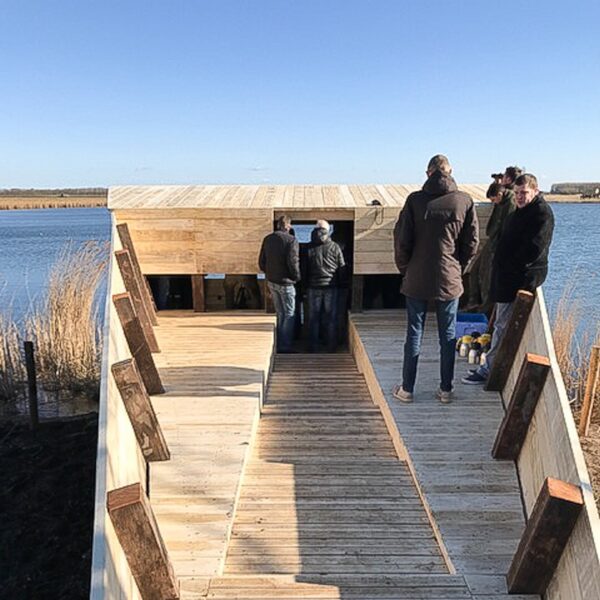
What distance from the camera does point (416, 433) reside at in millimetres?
3734

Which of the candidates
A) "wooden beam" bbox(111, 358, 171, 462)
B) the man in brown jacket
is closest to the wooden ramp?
"wooden beam" bbox(111, 358, 171, 462)

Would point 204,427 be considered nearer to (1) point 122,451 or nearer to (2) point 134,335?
(2) point 134,335

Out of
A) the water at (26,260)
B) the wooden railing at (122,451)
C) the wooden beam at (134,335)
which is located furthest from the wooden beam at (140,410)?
the water at (26,260)

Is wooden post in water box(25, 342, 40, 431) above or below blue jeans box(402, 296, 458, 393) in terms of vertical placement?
below

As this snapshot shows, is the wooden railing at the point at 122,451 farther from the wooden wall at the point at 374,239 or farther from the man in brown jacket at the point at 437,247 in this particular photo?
the wooden wall at the point at 374,239

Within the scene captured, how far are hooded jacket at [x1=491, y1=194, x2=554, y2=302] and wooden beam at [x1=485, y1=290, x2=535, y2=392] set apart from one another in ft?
0.40

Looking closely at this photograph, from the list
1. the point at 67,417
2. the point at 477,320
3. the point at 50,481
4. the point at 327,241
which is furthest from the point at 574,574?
the point at 67,417

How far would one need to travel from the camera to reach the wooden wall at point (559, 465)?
2084mm

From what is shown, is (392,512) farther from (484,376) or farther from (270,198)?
(270,198)

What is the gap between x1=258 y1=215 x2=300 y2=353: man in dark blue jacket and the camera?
21.0 ft

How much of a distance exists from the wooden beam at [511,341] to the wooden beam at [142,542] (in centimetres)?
272

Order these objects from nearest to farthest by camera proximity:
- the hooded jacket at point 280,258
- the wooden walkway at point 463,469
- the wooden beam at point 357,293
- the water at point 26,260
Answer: the wooden walkway at point 463,469 → the hooded jacket at point 280,258 → the wooden beam at point 357,293 → the water at point 26,260

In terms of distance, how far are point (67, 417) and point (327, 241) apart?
140 inches

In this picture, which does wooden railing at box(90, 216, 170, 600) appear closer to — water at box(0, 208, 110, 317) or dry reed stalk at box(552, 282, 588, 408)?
water at box(0, 208, 110, 317)
